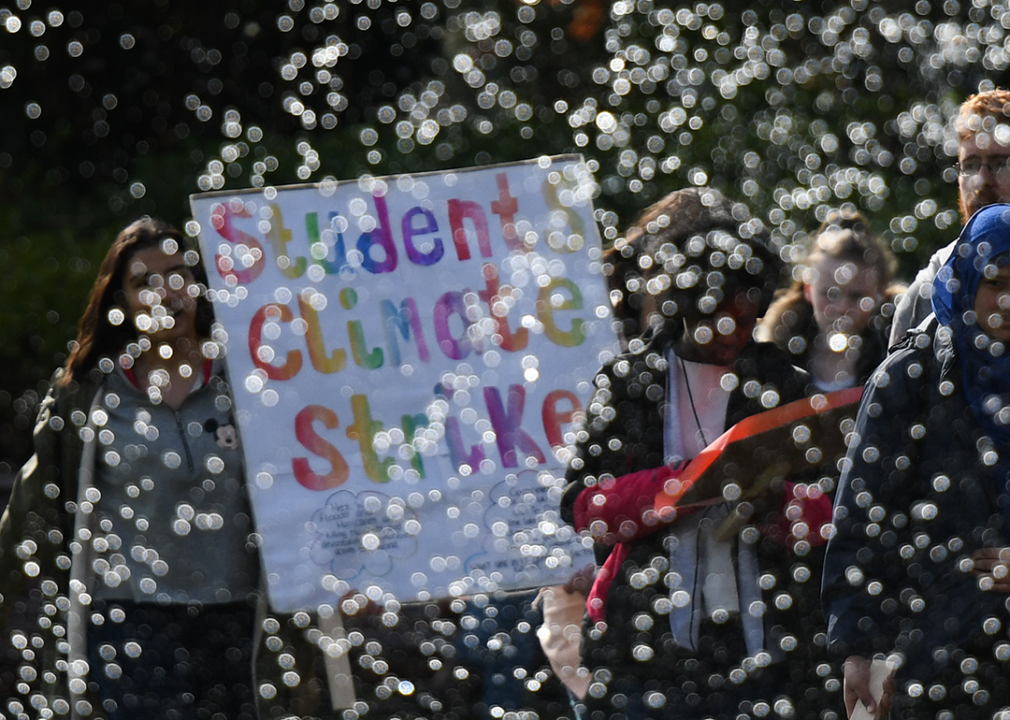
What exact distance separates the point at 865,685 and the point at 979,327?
644 millimetres

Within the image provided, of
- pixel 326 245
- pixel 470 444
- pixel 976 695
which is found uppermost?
pixel 326 245

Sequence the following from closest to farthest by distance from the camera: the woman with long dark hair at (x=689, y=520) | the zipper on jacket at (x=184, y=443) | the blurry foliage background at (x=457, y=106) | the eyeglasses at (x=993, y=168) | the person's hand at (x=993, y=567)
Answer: the person's hand at (x=993, y=567), the woman with long dark hair at (x=689, y=520), the eyeglasses at (x=993, y=168), the zipper on jacket at (x=184, y=443), the blurry foliage background at (x=457, y=106)

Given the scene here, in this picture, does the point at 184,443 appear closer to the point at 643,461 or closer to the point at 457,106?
the point at 643,461

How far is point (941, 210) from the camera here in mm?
6223

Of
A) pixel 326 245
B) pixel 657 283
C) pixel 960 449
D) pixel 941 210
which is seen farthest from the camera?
pixel 941 210

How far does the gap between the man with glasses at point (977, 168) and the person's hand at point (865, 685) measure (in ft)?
2.85

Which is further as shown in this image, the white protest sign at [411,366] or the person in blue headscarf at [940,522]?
the white protest sign at [411,366]

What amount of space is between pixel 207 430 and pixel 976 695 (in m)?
1.75

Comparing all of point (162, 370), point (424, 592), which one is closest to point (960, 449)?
point (424, 592)

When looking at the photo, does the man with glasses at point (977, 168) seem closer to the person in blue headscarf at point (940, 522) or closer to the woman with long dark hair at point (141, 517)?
the person in blue headscarf at point (940, 522)

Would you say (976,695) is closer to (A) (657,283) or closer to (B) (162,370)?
(A) (657,283)

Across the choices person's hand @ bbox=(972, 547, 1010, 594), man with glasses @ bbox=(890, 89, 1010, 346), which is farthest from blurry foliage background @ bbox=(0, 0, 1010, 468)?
person's hand @ bbox=(972, 547, 1010, 594)

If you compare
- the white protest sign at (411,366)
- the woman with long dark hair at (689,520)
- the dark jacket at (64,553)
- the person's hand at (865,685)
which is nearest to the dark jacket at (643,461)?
the woman with long dark hair at (689,520)

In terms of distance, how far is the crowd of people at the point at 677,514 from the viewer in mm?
2326
